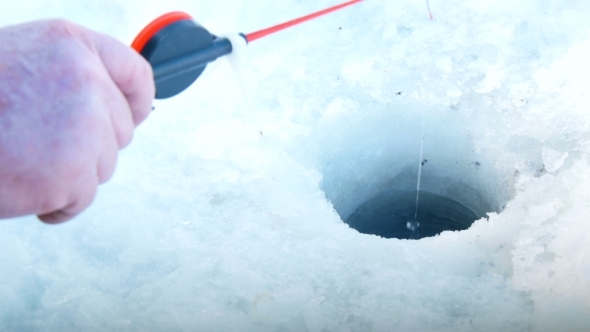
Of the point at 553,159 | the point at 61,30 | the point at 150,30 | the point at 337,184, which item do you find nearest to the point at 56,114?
the point at 61,30

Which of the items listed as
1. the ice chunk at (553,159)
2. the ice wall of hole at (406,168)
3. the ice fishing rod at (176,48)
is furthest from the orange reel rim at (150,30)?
the ice chunk at (553,159)

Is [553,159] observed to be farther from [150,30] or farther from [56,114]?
[56,114]

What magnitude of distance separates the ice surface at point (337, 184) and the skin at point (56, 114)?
0.39m

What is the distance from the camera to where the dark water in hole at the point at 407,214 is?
1809 mm

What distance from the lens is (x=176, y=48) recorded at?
2.88 feet

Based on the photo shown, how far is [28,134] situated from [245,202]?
744 millimetres

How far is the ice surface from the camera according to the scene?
1104 millimetres

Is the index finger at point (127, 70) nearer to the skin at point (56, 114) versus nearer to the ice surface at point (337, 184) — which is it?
the skin at point (56, 114)

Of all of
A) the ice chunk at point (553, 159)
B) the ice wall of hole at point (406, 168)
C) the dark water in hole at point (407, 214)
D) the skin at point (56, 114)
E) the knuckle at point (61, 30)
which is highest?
the knuckle at point (61, 30)

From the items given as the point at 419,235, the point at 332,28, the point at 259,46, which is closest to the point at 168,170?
the point at 259,46

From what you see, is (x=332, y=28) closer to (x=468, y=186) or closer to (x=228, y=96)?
(x=228, y=96)

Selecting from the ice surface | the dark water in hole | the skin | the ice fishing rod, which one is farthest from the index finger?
the dark water in hole

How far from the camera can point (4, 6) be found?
5.91 ft

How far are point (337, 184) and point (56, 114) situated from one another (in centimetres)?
108
